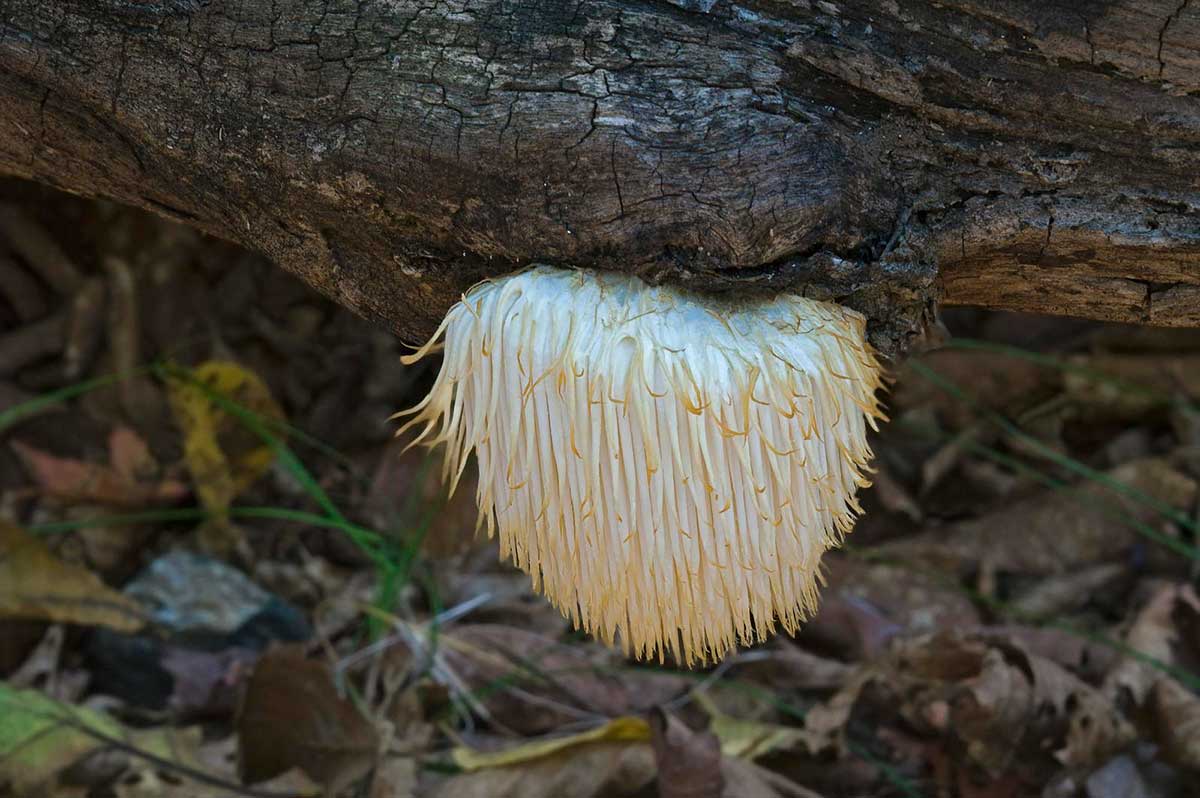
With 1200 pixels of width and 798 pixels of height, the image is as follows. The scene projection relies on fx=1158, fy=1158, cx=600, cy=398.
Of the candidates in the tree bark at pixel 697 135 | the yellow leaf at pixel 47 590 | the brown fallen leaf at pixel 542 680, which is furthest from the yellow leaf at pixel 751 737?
the yellow leaf at pixel 47 590

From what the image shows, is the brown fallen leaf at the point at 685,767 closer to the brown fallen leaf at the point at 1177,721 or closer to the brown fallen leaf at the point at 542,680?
the brown fallen leaf at the point at 542,680

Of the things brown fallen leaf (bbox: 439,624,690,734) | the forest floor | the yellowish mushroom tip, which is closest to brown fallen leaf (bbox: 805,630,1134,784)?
the forest floor

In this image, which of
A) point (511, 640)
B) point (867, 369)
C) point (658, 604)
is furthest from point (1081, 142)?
point (511, 640)

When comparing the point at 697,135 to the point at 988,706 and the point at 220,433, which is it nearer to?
the point at 988,706

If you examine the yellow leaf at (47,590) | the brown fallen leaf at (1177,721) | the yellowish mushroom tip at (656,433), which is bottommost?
the yellow leaf at (47,590)

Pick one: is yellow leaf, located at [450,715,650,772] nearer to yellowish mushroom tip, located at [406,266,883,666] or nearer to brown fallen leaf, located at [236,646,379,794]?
brown fallen leaf, located at [236,646,379,794]

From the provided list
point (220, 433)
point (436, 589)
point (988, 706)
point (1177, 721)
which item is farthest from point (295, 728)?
point (1177, 721)
